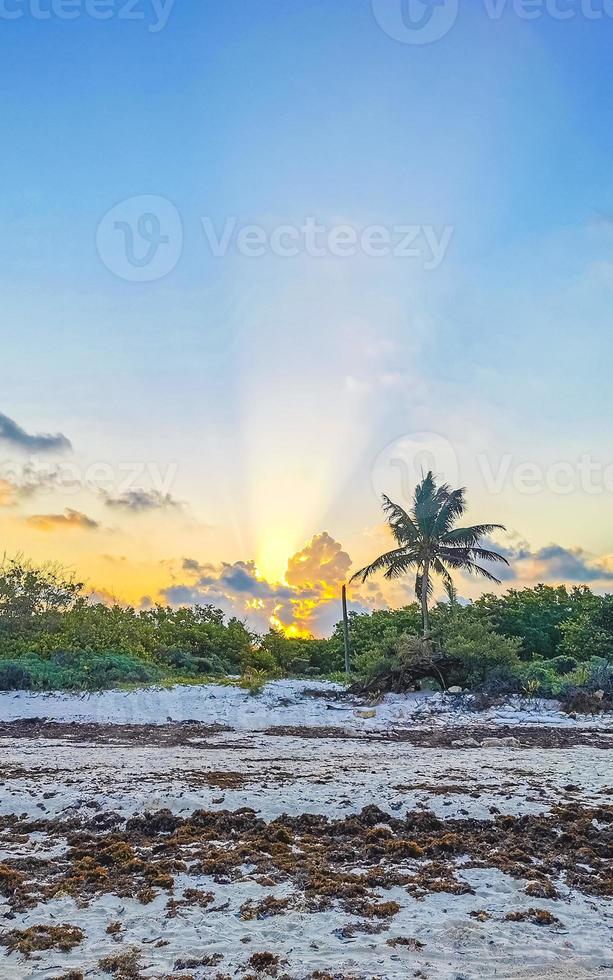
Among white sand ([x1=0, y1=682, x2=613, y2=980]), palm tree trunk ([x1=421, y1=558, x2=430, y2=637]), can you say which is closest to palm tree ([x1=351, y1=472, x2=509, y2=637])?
palm tree trunk ([x1=421, y1=558, x2=430, y2=637])

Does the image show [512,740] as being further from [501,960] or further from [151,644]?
[151,644]

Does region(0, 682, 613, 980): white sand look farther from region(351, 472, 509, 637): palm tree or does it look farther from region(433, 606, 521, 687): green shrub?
region(351, 472, 509, 637): palm tree

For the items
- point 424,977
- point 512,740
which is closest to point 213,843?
point 424,977

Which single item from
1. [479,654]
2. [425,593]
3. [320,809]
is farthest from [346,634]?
[320,809]

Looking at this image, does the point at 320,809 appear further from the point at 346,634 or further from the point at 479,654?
the point at 346,634

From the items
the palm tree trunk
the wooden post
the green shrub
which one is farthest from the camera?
the wooden post

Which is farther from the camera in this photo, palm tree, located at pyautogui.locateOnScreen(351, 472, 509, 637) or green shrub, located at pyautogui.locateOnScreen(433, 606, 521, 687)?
palm tree, located at pyautogui.locateOnScreen(351, 472, 509, 637)

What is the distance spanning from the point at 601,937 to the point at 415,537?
24.6 metres

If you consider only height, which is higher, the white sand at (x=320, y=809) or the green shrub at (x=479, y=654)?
the green shrub at (x=479, y=654)

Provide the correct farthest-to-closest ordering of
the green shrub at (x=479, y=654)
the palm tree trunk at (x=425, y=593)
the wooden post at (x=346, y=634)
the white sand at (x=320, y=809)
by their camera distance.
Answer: the wooden post at (x=346, y=634)
the palm tree trunk at (x=425, y=593)
the green shrub at (x=479, y=654)
the white sand at (x=320, y=809)

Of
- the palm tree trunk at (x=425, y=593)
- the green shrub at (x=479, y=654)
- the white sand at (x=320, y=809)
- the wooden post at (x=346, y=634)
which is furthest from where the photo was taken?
the wooden post at (x=346, y=634)

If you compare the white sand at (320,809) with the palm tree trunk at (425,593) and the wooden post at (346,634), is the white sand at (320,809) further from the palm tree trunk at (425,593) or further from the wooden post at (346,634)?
the wooden post at (346,634)

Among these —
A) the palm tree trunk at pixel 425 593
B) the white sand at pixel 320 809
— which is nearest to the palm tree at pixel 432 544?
the palm tree trunk at pixel 425 593

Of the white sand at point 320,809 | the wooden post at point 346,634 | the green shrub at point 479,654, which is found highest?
the wooden post at point 346,634
